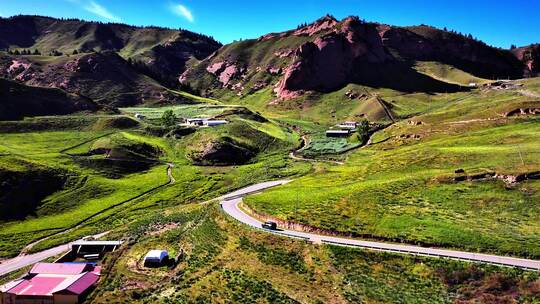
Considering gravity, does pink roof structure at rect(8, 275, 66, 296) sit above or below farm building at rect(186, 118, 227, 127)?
below

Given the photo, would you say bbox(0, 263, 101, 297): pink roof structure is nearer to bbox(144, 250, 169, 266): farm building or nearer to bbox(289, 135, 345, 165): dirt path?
bbox(144, 250, 169, 266): farm building

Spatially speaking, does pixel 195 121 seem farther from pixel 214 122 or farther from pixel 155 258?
pixel 155 258

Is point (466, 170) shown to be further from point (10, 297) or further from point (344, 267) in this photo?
point (10, 297)

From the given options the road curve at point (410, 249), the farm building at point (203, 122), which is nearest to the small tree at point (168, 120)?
the farm building at point (203, 122)

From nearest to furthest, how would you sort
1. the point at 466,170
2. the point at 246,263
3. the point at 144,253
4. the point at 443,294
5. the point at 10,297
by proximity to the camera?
the point at 443,294 < the point at 10,297 < the point at 246,263 < the point at 144,253 < the point at 466,170

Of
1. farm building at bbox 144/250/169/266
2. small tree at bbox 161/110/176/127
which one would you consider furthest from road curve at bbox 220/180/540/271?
small tree at bbox 161/110/176/127

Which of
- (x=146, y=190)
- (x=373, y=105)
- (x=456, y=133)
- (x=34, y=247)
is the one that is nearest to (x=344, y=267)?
(x=34, y=247)
